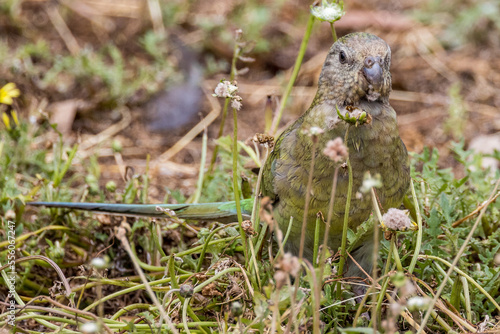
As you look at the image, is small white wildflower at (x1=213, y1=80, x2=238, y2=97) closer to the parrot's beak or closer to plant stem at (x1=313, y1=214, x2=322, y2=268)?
plant stem at (x1=313, y1=214, x2=322, y2=268)

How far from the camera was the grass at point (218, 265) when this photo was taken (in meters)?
1.88

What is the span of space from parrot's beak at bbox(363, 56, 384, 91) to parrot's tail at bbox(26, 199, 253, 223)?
0.81 m

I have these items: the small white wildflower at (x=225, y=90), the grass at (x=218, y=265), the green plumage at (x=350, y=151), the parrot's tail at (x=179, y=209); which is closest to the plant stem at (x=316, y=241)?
the grass at (x=218, y=265)

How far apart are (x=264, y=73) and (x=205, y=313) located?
3.08 meters

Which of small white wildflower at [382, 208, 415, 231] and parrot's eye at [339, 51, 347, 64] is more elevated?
parrot's eye at [339, 51, 347, 64]

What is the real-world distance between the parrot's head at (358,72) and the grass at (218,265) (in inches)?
17.4

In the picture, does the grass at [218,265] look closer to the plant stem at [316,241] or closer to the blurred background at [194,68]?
the plant stem at [316,241]

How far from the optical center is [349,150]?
7.29 feet

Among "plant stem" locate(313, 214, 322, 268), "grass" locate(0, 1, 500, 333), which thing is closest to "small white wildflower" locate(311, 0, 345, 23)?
"grass" locate(0, 1, 500, 333)

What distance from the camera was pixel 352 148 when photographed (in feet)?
7.29

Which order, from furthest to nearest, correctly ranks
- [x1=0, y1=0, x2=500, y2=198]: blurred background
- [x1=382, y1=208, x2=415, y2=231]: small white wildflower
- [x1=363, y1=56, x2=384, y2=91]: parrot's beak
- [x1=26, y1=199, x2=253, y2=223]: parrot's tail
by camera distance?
[x1=0, y1=0, x2=500, y2=198]: blurred background
[x1=26, y1=199, x2=253, y2=223]: parrot's tail
[x1=363, y1=56, x2=384, y2=91]: parrot's beak
[x1=382, y1=208, x2=415, y2=231]: small white wildflower

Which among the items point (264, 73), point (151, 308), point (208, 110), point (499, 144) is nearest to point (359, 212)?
point (151, 308)

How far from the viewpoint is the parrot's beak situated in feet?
7.22

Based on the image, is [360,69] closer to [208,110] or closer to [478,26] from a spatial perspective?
[208,110]
